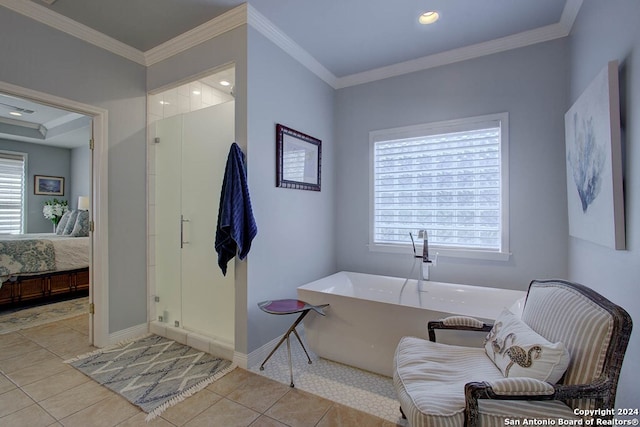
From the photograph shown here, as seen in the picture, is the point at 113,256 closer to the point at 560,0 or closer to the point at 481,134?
the point at 481,134

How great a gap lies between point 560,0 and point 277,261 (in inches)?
117

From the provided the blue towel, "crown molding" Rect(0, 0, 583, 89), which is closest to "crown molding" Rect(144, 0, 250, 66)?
"crown molding" Rect(0, 0, 583, 89)

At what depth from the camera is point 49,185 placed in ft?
21.0

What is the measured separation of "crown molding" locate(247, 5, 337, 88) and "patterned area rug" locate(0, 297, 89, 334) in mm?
3818

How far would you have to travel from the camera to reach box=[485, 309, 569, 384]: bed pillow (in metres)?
1.25

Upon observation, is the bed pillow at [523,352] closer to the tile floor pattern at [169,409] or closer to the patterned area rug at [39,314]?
the tile floor pattern at [169,409]

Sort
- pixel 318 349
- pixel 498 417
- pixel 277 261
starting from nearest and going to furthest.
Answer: pixel 498 417 → pixel 318 349 → pixel 277 261

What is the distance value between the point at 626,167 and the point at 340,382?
2.08 m

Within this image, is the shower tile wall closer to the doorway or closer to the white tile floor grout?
the doorway

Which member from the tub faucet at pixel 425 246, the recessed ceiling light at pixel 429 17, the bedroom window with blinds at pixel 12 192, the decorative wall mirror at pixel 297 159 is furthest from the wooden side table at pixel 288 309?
the bedroom window with blinds at pixel 12 192

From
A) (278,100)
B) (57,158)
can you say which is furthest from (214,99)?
(57,158)

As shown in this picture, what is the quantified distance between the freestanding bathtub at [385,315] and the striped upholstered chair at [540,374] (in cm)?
42

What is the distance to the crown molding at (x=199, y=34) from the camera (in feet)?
7.83

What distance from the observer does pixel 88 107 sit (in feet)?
8.66
